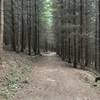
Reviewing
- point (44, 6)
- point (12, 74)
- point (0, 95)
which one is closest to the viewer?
point (0, 95)

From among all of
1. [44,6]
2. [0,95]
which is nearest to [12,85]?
[0,95]

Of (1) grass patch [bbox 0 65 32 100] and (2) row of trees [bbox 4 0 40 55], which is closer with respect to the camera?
(1) grass patch [bbox 0 65 32 100]

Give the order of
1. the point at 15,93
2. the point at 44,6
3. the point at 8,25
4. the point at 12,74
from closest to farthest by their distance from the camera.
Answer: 1. the point at 15,93
2. the point at 12,74
3. the point at 8,25
4. the point at 44,6

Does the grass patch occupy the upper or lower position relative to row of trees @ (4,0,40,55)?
lower

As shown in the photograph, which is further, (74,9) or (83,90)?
(74,9)

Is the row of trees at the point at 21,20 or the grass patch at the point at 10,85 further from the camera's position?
the row of trees at the point at 21,20

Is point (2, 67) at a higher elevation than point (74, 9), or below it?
below

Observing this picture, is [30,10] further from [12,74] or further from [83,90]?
[83,90]

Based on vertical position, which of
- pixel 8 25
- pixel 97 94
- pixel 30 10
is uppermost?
pixel 30 10

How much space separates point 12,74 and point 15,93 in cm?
345

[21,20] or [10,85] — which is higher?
[21,20]

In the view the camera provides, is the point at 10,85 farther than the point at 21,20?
No

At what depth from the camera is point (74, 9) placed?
23.8 meters

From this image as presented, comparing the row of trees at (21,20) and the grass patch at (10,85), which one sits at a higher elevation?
the row of trees at (21,20)
